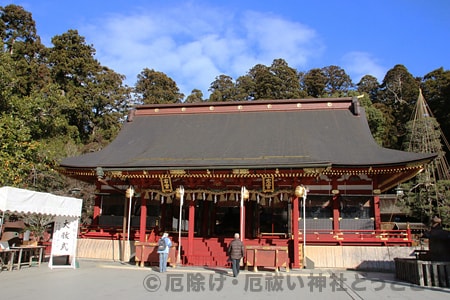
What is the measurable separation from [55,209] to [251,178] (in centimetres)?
660

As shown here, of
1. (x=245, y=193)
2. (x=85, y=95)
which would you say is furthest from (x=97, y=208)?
(x=85, y=95)

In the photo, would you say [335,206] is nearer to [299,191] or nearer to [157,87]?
[299,191]

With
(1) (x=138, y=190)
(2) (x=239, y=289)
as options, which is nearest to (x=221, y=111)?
(1) (x=138, y=190)

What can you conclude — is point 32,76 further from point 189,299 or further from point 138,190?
point 189,299

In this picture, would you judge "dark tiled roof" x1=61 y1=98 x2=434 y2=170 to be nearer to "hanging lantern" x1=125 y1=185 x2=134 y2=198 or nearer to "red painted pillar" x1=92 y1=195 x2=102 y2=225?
"hanging lantern" x1=125 y1=185 x2=134 y2=198

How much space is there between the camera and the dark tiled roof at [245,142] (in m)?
13.1

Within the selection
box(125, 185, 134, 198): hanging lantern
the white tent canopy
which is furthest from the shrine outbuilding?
the white tent canopy

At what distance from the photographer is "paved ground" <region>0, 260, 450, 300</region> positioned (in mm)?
7363

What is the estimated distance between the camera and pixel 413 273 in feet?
30.4

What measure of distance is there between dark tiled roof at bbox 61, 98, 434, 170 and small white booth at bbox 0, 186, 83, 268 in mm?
2346

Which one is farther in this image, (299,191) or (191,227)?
(191,227)

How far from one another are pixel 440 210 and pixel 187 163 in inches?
666

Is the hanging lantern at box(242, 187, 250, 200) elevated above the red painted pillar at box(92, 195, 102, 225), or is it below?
above

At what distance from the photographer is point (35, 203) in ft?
33.3
